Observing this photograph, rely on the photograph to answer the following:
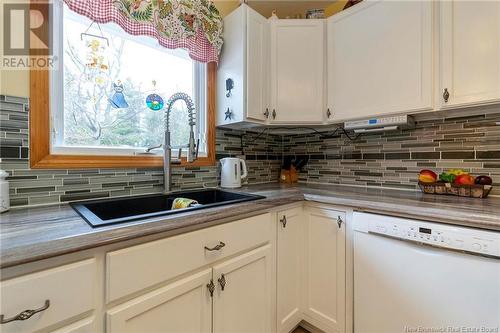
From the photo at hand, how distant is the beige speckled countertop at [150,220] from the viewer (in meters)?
0.59

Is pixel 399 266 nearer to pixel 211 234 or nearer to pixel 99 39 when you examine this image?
pixel 211 234

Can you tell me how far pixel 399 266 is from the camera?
3.48 ft

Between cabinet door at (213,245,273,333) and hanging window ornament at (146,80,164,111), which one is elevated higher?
hanging window ornament at (146,80,164,111)

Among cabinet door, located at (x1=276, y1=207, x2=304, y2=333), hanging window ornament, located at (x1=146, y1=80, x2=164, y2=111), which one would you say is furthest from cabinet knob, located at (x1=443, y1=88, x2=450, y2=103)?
hanging window ornament, located at (x1=146, y1=80, x2=164, y2=111)

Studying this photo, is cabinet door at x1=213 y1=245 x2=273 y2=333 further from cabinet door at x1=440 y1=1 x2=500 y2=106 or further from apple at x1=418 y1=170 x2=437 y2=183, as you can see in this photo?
cabinet door at x1=440 y1=1 x2=500 y2=106

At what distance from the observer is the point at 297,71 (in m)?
1.66

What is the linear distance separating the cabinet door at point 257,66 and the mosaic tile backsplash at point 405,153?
0.66 metres

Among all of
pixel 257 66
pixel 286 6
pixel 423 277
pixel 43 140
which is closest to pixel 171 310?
pixel 43 140

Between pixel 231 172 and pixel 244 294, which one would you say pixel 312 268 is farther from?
pixel 231 172

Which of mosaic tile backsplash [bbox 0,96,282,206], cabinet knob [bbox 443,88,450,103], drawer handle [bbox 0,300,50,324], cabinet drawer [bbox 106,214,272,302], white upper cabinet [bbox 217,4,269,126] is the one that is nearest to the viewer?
drawer handle [bbox 0,300,50,324]

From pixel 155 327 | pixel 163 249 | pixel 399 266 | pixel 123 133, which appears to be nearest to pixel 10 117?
pixel 123 133

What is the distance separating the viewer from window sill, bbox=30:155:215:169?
1034mm

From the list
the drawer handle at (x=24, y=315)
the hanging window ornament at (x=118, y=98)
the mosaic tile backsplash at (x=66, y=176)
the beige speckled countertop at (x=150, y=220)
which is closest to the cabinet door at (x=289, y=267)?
the beige speckled countertop at (x=150, y=220)

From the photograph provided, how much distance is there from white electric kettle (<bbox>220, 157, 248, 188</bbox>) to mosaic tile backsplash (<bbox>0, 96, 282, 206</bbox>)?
0.08 meters
